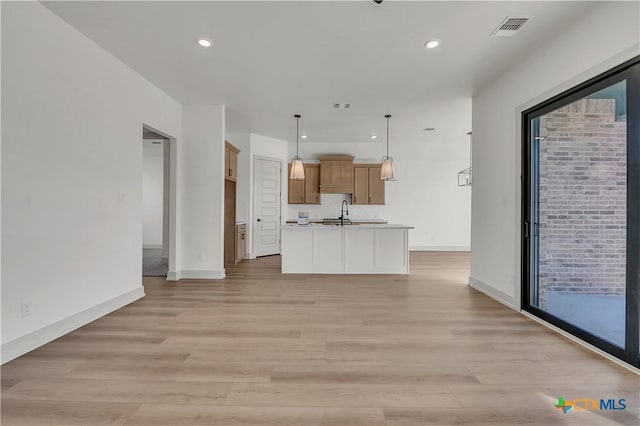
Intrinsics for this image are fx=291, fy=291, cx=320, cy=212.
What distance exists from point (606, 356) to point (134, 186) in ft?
16.5

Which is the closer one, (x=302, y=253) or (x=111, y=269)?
(x=111, y=269)

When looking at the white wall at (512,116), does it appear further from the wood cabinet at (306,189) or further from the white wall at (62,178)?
the white wall at (62,178)

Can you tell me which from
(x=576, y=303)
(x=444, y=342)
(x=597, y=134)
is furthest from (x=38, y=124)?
(x=576, y=303)

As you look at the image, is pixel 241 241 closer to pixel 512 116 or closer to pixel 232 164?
pixel 232 164

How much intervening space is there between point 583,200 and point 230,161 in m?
5.43

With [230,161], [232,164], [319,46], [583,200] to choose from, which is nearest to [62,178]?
[319,46]

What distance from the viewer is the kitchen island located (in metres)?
5.30

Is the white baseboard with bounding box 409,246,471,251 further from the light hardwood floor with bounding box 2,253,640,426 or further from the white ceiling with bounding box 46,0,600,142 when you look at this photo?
the light hardwood floor with bounding box 2,253,640,426

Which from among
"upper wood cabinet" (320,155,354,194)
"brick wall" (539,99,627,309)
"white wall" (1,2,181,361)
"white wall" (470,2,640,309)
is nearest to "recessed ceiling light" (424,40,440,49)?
"white wall" (470,2,640,309)

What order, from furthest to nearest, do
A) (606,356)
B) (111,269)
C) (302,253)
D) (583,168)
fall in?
(302,253)
(111,269)
(583,168)
(606,356)

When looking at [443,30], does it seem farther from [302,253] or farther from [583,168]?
[302,253]

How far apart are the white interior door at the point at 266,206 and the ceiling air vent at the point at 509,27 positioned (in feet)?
17.5

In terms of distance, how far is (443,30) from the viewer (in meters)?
2.74

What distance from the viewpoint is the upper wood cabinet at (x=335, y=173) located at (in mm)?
7715
